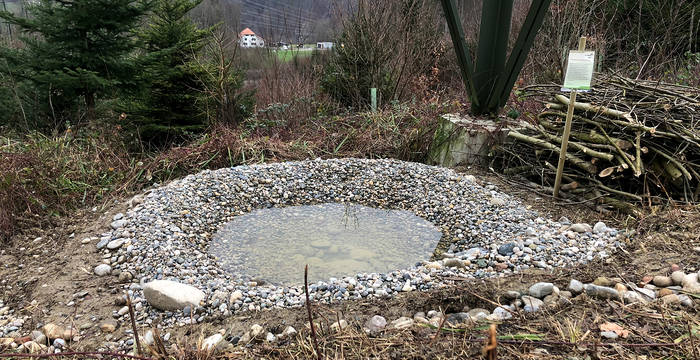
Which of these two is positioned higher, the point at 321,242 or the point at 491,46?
the point at 491,46

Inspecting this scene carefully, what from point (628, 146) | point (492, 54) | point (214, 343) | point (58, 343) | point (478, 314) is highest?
point (492, 54)

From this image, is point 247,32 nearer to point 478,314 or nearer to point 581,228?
point 581,228

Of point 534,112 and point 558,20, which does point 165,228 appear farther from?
point 558,20

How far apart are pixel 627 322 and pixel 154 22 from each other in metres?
5.46

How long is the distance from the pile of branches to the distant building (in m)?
4.43

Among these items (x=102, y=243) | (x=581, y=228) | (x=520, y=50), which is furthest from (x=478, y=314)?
(x=520, y=50)

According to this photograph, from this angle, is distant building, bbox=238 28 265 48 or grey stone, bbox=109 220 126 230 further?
distant building, bbox=238 28 265 48

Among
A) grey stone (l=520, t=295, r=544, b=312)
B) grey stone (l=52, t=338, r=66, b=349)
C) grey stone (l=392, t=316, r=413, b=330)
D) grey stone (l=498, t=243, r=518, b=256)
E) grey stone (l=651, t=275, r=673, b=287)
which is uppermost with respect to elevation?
grey stone (l=651, t=275, r=673, b=287)

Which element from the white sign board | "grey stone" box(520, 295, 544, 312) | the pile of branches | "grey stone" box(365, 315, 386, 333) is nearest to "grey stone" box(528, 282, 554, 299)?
"grey stone" box(520, 295, 544, 312)

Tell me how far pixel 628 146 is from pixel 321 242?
2.36 metres

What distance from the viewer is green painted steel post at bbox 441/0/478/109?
13.8 feet

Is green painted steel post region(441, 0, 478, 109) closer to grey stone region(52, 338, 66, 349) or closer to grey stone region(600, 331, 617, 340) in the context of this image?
grey stone region(600, 331, 617, 340)

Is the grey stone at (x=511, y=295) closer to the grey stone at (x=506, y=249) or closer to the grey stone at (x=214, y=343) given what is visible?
the grey stone at (x=506, y=249)

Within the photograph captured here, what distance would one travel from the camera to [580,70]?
286 centimetres
